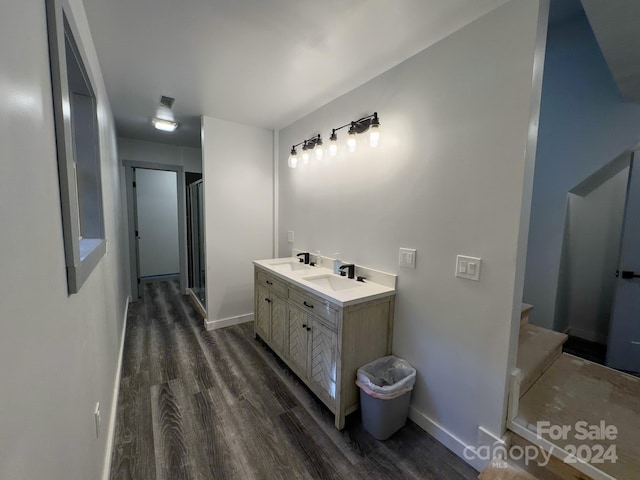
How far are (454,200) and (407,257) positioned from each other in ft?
1.58

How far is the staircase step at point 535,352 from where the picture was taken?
178 centimetres

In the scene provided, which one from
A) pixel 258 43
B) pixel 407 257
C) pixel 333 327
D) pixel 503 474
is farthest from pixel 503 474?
pixel 258 43

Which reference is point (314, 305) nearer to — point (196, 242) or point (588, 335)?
point (196, 242)

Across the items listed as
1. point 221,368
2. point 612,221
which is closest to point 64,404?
point 221,368

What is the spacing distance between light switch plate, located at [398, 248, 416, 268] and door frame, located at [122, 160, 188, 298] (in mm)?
3705

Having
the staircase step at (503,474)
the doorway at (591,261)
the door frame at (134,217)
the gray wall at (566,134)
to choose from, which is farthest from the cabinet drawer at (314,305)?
the door frame at (134,217)

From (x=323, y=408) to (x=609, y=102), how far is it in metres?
3.34

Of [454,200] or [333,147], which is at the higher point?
[333,147]

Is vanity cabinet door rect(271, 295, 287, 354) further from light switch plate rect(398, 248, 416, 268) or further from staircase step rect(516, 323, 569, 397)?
staircase step rect(516, 323, 569, 397)

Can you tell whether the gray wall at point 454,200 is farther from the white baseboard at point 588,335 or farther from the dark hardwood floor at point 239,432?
the white baseboard at point 588,335

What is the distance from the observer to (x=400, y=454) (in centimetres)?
164

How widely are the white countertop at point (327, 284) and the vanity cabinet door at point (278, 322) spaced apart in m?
0.25

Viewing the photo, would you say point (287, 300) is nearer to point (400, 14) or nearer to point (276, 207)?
point (276, 207)

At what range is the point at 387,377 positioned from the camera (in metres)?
1.91
